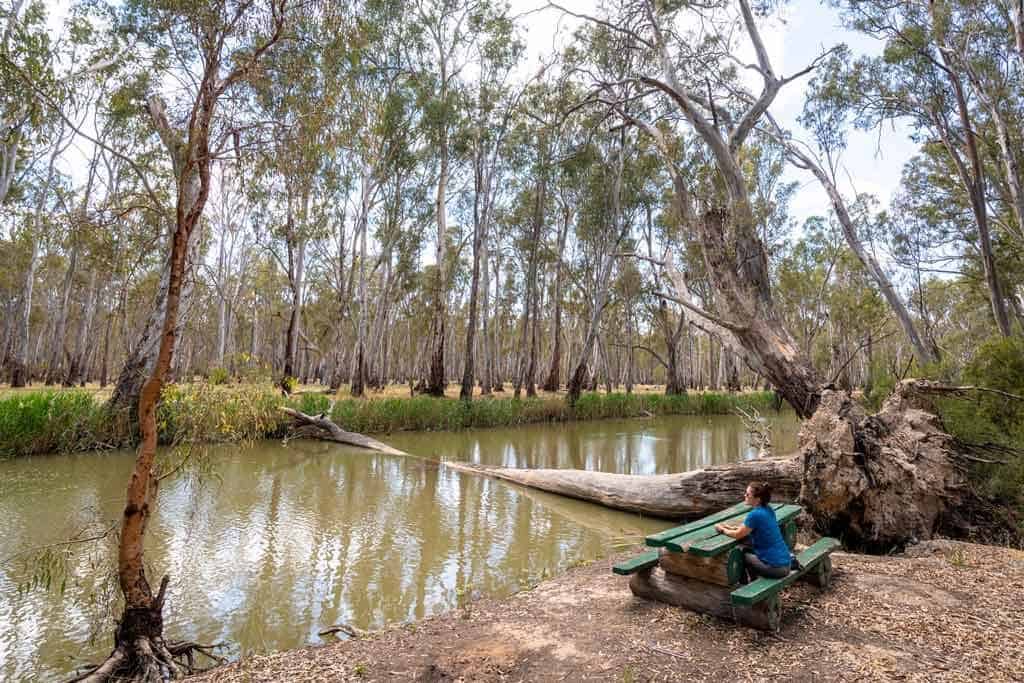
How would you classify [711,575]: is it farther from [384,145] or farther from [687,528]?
[384,145]

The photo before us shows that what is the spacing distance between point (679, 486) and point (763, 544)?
3439 millimetres

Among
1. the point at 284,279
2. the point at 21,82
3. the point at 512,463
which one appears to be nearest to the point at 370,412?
the point at 512,463

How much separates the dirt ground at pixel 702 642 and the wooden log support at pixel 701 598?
2.5 inches

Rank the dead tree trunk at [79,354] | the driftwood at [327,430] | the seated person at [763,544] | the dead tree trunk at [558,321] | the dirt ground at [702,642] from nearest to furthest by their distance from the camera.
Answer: the dirt ground at [702,642] → the seated person at [763,544] → the driftwood at [327,430] → the dead tree trunk at [79,354] → the dead tree trunk at [558,321]

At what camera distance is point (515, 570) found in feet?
15.7

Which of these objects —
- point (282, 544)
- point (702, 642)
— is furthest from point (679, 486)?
point (282, 544)

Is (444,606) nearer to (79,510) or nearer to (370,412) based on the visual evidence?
(79,510)

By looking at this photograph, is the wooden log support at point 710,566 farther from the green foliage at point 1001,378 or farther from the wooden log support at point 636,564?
the green foliage at point 1001,378

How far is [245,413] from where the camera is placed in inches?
164

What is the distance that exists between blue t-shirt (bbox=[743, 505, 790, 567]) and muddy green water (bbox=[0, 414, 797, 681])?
6.55 feet

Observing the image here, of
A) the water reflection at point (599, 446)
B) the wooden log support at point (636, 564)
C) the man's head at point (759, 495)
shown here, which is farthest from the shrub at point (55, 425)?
the man's head at point (759, 495)

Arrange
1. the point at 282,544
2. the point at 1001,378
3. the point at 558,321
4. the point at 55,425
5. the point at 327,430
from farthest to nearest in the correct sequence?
the point at 558,321 → the point at 327,430 → the point at 55,425 → the point at 1001,378 → the point at 282,544

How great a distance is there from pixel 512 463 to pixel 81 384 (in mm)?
21139

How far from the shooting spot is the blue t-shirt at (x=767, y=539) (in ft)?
10.2
